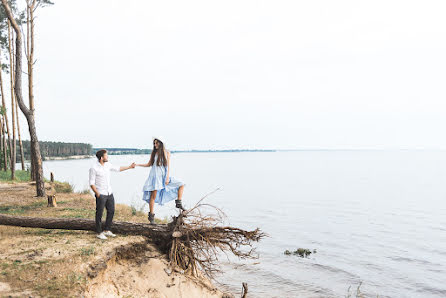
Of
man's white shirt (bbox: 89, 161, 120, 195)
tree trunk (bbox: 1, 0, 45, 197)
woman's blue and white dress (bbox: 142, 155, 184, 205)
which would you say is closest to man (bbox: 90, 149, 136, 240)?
man's white shirt (bbox: 89, 161, 120, 195)

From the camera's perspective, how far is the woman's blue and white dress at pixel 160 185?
975 centimetres

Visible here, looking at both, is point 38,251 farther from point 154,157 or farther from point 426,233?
point 426,233

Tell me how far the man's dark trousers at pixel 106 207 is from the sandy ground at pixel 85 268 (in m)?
0.39

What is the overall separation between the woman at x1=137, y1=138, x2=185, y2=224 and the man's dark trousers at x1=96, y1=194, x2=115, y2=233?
1201 mm

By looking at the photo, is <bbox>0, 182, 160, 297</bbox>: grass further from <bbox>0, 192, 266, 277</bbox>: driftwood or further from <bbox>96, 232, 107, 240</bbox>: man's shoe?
<bbox>0, 192, 266, 277</bbox>: driftwood

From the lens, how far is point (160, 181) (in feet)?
32.1

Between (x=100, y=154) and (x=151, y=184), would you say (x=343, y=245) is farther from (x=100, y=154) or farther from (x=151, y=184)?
(x=100, y=154)

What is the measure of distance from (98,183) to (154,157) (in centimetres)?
176

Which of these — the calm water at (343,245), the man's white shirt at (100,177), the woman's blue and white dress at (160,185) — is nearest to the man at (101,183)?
the man's white shirt at (100,177)

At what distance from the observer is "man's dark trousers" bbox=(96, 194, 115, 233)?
8.58 m

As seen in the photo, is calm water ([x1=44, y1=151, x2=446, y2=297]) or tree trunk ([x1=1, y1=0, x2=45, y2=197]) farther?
tree trunk ([x1=1, y1=0, x2=45, y2=197])

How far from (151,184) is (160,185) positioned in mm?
261

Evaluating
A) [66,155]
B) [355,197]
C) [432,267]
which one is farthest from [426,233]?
[66,155]

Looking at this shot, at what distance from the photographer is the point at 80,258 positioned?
746cm
